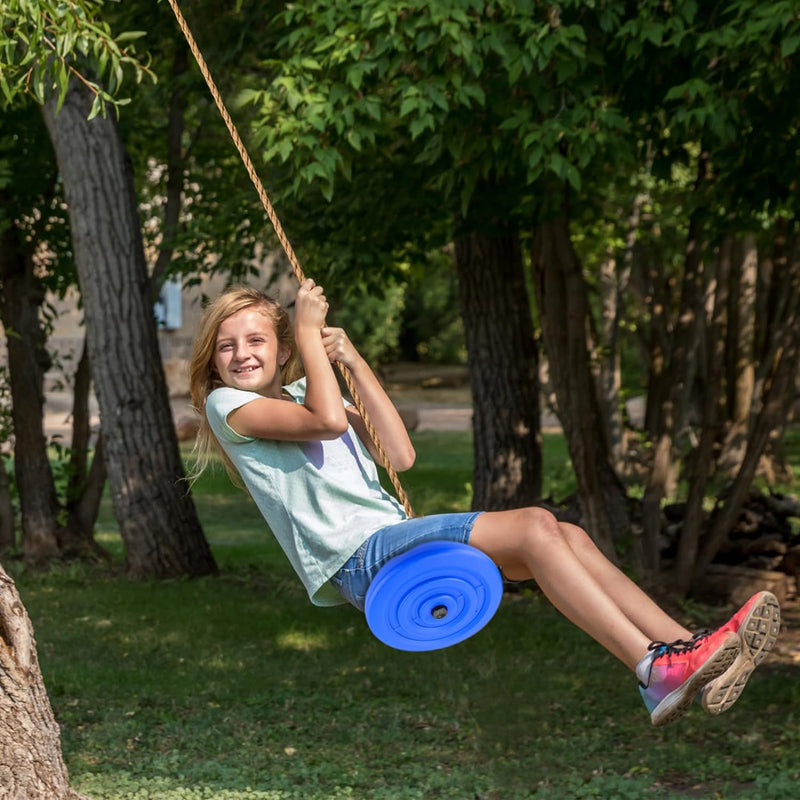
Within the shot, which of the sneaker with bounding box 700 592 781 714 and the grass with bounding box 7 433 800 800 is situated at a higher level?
the sneaker with bounding box 700 592 781 714

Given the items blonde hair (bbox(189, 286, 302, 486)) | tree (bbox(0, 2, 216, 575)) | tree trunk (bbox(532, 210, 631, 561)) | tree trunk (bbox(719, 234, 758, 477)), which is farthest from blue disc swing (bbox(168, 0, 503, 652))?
tree trunk (bbox(719, 234, 758, 477))

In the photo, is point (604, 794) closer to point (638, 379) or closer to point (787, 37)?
point (787, 37)

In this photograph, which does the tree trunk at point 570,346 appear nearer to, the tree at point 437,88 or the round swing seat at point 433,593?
the tree at point 437,88

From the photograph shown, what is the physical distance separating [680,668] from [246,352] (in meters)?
1.61

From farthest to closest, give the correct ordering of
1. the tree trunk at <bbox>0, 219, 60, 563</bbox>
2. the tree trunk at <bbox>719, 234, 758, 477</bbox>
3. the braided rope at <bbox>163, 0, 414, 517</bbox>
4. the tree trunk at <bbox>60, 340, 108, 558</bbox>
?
the tree trunk at <bbox>719, 234, 758, 477</bbox> < the tree trunk at <bbox>60, 340, 108, 558</bbox> < the tree trunk at <bbox>0, 219, 60, 563</bbox> < the braided rope at <bbox>163, 0, 414, 517</bbox>

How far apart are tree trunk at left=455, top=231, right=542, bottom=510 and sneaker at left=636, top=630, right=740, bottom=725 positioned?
21.3 feet

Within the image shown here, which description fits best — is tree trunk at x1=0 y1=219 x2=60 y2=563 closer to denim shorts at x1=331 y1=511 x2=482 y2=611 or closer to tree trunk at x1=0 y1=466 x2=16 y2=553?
tree trunk at x1=0 y1=466 x2=16 y2=553

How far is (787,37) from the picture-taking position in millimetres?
5258

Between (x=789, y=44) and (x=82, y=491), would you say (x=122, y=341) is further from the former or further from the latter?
(x=789, y=44)

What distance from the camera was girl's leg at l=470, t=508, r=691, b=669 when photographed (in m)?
3.56

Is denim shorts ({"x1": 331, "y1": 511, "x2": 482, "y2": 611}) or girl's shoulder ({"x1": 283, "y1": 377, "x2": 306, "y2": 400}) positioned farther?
girl's shoulder ({"x1": 283, "y1": 377, "x2": 306, "y2": 400})

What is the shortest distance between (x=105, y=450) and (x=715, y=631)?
6381 mm

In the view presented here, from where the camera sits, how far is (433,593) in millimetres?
3619

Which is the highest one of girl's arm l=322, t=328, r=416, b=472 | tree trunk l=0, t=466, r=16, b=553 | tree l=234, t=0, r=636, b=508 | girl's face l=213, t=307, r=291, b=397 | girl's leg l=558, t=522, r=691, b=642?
tree l=234, t=0, r=636, b=508
